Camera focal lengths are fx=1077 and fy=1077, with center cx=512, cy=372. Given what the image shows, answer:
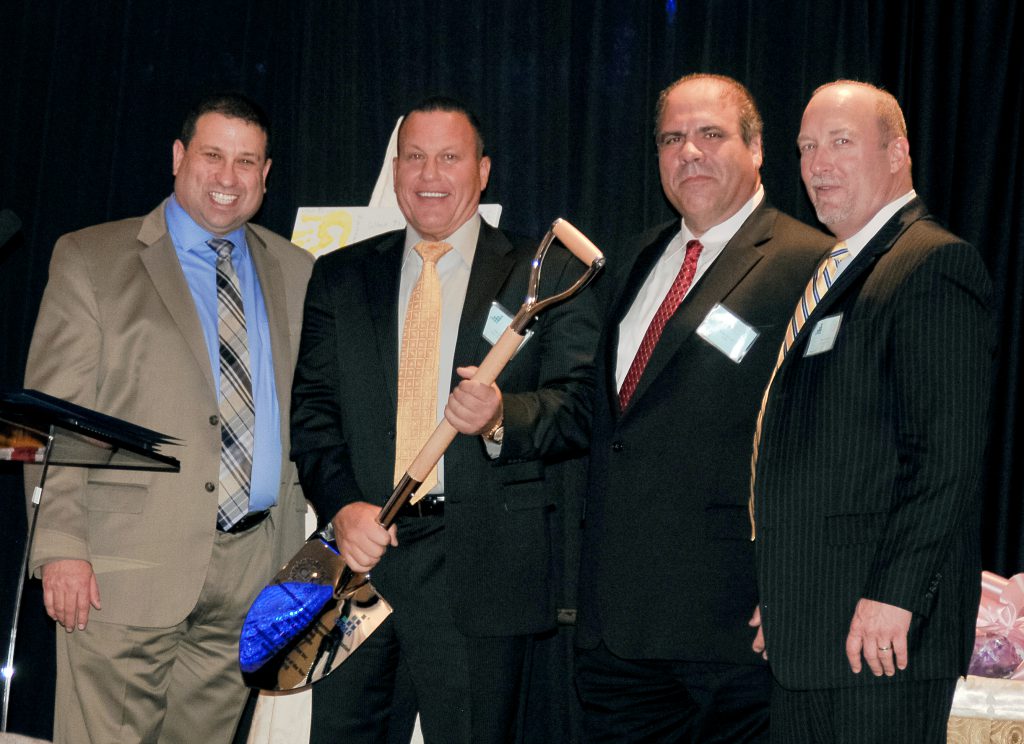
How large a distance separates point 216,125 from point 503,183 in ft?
3.59

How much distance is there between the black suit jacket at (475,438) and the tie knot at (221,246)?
0.33 m

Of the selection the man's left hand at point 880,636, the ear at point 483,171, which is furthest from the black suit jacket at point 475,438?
the man's left hand at point 880,636

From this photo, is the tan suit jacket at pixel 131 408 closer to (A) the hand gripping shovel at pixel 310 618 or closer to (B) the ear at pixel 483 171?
(A) the hand gripping shovel at pixel 310 618

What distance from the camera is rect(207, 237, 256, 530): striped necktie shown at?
2828mm

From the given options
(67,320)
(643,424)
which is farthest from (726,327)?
(67,320)

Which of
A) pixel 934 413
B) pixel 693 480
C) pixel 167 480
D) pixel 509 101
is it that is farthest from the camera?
pixel 509 101

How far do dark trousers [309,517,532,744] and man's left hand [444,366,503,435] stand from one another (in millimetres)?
325

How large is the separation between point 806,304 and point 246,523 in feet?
5.06

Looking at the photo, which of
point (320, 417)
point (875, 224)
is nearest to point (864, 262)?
point (875, 224)

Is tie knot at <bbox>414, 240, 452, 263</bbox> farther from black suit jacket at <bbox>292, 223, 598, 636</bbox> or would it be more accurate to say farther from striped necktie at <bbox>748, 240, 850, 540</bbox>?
striped necktie at <bbox>748, 240, 850, 540</bbox>

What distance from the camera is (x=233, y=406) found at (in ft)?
9.42

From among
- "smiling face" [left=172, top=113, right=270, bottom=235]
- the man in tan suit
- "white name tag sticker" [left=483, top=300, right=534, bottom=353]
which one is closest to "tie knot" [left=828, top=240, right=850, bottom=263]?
"white name tag sticker" [left=483, top=300, right=534, bottom=353]

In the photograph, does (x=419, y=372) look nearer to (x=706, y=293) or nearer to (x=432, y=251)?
(x=432, y=251)

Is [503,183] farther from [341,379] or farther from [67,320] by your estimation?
[67,320]
